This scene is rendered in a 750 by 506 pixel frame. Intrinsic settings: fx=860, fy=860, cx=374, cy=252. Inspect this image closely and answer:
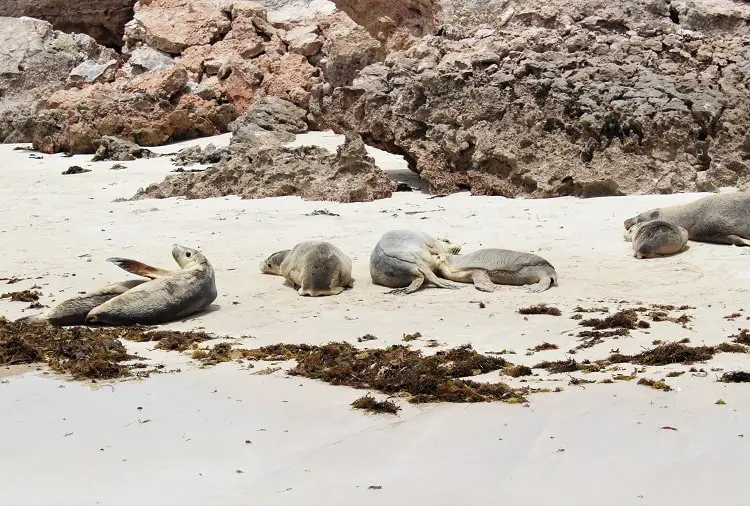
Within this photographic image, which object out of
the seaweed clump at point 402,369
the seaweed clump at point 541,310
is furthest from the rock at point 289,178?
the seaweed clump at point 402,369

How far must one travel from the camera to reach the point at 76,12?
2484 cm

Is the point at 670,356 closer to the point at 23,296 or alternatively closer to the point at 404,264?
the point at 404,264

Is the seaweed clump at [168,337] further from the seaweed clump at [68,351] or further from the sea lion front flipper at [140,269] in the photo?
the sea lion front flipper at [140,269]

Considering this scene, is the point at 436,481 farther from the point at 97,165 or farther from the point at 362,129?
the point at 97,165

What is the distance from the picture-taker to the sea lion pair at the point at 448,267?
749 cm

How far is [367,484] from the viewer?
10.3 ft

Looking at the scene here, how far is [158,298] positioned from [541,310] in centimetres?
289

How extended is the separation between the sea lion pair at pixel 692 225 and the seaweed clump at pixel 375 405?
4.77 meters

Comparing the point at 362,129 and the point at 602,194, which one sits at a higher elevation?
the point at 362,129

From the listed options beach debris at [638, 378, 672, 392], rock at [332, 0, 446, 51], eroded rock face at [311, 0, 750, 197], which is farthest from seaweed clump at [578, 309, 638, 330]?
rock at [332, 0, 446, 51]

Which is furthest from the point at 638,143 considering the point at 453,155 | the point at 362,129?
the point at 362,129

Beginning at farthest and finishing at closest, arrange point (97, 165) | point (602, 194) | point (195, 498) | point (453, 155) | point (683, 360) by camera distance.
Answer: point (97, 165), point (453, 155), point (602, 194), point (683, 360), point (195, 498)

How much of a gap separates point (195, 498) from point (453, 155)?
9563 mm

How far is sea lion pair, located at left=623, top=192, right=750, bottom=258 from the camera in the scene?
26.7ft
